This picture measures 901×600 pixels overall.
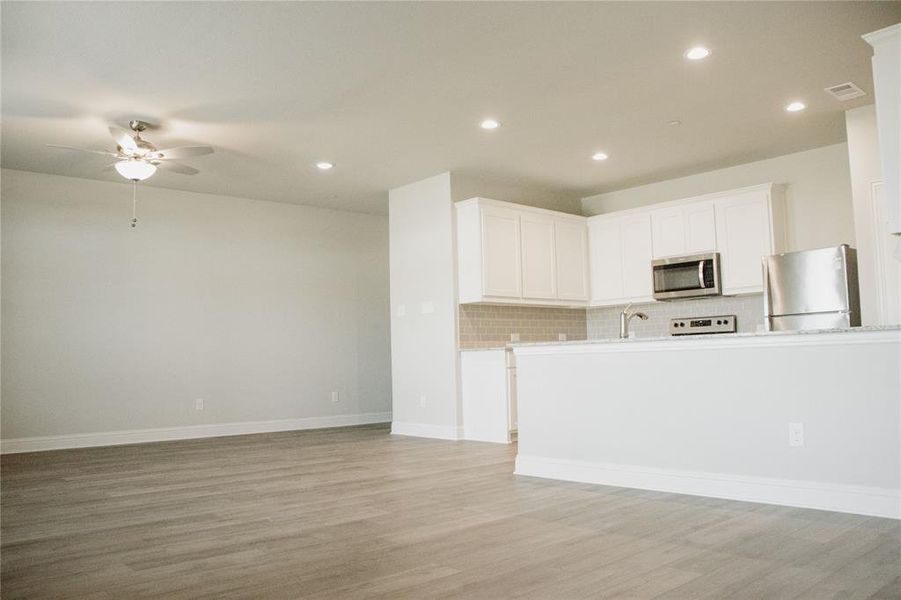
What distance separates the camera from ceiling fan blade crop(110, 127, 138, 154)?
16.7 ft

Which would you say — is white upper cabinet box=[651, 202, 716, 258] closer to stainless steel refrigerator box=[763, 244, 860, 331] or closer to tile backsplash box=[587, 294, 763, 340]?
tile backsplash box=[587, 294, 763, 340]

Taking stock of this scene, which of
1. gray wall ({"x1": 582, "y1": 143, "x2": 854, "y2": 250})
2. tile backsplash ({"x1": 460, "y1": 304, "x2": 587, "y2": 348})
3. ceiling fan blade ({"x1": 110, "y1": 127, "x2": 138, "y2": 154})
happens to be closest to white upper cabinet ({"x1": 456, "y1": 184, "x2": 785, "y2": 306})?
gray wall ({"x1": 582, "y1": 143, "x2": 854, "y2": 250})

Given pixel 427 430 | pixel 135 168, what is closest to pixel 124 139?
pixel 135 168

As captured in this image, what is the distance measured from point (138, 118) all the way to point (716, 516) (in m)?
5.10

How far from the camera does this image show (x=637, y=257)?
7.73 metres

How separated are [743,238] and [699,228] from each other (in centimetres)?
49

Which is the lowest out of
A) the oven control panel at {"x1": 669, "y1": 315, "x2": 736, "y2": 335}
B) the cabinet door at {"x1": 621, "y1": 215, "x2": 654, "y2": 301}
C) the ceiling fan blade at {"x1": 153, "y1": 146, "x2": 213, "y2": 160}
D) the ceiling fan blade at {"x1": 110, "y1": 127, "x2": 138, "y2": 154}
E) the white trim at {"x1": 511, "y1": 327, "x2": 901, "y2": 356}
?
the white trim at {"x1": 511, "y1": 327, "x2": 901, "y2": 356}

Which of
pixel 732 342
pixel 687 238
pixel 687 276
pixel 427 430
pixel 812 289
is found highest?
pixel 687 238

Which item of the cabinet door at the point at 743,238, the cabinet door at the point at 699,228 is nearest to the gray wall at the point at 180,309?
the cabinet door at the point at 699,228

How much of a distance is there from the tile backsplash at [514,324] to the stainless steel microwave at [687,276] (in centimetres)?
130

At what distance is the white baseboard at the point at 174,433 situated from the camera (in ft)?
22.1

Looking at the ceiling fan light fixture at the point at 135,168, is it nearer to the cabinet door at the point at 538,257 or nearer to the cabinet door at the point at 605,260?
the cabinet door at the point at 538,257

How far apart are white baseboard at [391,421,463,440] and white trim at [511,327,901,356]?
2441 mm

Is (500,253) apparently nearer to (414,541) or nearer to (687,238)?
(687,238)
